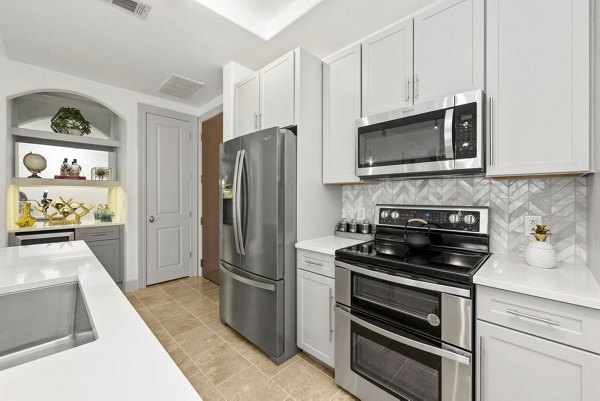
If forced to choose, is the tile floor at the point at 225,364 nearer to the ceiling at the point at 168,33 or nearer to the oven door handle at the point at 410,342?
the oven door handle at the point at 410,342

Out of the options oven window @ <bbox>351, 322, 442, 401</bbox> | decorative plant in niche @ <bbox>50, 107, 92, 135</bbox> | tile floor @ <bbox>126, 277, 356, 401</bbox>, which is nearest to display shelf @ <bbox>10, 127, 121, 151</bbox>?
decorative plant in niche @ <bbox>50, 107, 92, 135</bbox>

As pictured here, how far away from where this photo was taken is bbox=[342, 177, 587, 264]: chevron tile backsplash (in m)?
1.48

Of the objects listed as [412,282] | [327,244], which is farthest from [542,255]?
[327,244]

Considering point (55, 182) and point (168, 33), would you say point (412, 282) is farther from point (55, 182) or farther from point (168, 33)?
point (55, 182)

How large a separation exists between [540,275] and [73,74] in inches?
181

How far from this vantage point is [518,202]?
1.65m

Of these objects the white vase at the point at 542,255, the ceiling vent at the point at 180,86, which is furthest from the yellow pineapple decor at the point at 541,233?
the ceiling vent at the point at 180,86

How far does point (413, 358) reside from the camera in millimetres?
1396

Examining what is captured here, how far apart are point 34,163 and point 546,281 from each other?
480 centimetres

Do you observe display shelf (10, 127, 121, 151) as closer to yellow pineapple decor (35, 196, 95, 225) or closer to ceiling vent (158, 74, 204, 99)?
yellow pineapple decor (35, 196, 95, 225)

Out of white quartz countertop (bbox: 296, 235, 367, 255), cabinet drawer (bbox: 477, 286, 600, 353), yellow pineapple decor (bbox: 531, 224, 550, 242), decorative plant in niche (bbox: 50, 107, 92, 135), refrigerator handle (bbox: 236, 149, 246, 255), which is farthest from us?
decorative plant in niche (bbox: 50, 107, 92, 135)

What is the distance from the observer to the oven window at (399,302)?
1340 millimetres

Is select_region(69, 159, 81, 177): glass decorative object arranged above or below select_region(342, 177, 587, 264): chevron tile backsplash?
above

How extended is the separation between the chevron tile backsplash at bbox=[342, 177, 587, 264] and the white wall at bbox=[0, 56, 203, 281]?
11.2 feet
